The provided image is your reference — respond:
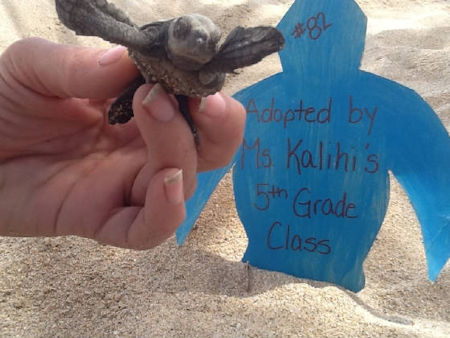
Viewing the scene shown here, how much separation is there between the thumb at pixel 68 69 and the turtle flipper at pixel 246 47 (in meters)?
0.18

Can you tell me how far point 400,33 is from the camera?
1.92 metres

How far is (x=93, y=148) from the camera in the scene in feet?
2.45

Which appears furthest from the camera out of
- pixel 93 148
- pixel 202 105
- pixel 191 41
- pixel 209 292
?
pixel 209 292

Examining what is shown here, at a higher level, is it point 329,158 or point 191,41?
point 191,41

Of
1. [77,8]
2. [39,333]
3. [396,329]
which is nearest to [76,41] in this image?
[39,333]

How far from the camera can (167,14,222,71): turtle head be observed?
0.44 m

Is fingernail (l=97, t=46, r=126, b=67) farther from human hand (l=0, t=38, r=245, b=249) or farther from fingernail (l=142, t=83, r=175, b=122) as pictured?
fingernail (l=142, t=83, r=175, b=122)

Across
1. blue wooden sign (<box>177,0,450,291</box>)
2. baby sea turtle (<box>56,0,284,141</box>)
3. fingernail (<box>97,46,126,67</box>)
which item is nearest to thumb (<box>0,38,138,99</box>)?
fingernail (<box>97,46,126,67</box>)

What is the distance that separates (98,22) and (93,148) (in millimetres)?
347

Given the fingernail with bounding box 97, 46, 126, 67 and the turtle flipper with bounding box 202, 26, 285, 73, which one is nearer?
the turtle flipper with bounding box 202, 26, 285, 73

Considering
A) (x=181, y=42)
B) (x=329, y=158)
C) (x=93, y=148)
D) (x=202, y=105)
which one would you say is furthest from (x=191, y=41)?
(x=329, y=158)

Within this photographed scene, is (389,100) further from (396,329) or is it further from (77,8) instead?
(77,8)

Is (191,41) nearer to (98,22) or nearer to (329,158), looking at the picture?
(98,22)

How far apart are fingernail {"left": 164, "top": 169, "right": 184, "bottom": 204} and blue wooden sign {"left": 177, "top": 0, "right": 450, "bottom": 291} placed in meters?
0.37
